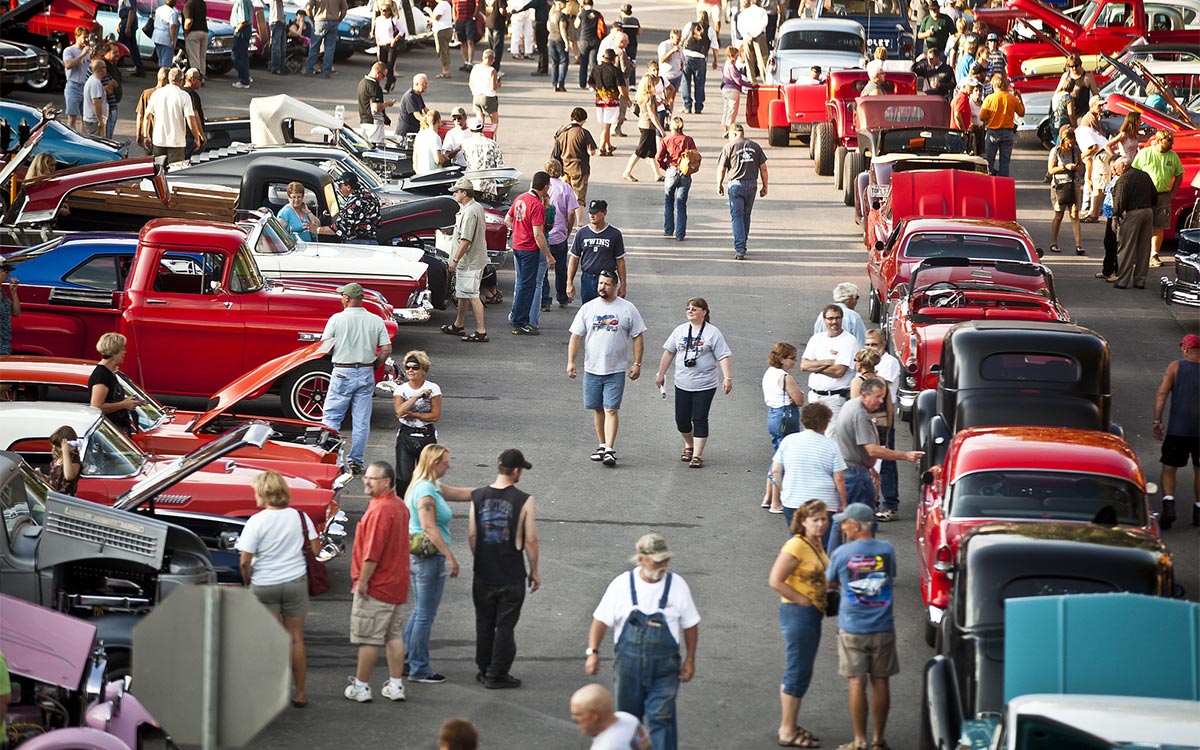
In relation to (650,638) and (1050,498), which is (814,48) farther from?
(650,638)

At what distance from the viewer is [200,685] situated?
669 centimetres

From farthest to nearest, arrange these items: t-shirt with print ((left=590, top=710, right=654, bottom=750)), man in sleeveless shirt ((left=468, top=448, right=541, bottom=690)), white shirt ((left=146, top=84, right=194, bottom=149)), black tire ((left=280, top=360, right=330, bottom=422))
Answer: white shirt ((left=146, top=84, right=194, bottom=149)) < black tire ((left=280, top=360, right=330, bottom=422)) < man in sleeveless shirt ((left=468, top=448, right=541, bottom=690)) < t-shirt with print ((left=590, top=710, right=654, bottom=750))

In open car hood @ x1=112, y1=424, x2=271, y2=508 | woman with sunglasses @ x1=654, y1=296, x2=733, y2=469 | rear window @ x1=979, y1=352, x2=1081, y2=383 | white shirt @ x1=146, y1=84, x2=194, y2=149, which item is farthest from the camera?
white shirt @ x1=146, y1=84, x2=194, y2=149

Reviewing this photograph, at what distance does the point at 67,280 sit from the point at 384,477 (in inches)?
276

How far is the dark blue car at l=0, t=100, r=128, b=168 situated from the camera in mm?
22094

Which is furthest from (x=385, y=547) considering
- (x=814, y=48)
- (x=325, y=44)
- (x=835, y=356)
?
(x=325, y=44)

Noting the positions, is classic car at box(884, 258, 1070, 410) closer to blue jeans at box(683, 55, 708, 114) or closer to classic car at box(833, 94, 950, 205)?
classic car at box(833, 94, 950, 205)

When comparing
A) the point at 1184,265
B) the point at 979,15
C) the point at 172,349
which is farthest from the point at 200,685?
the point at 979,15

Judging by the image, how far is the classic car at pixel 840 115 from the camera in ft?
88.7

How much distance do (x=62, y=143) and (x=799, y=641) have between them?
15.7 meters

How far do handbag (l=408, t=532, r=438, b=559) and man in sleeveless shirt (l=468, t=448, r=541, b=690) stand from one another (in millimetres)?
263

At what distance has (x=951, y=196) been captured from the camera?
2091 centimetres

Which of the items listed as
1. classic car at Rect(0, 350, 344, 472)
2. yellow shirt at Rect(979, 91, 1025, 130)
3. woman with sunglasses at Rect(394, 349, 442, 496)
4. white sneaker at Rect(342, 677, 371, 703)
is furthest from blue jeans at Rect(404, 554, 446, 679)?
yellow shirt at Rect(979, 91, 1025, 130)

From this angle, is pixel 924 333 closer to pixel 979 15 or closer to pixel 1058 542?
pixel 1058 542
